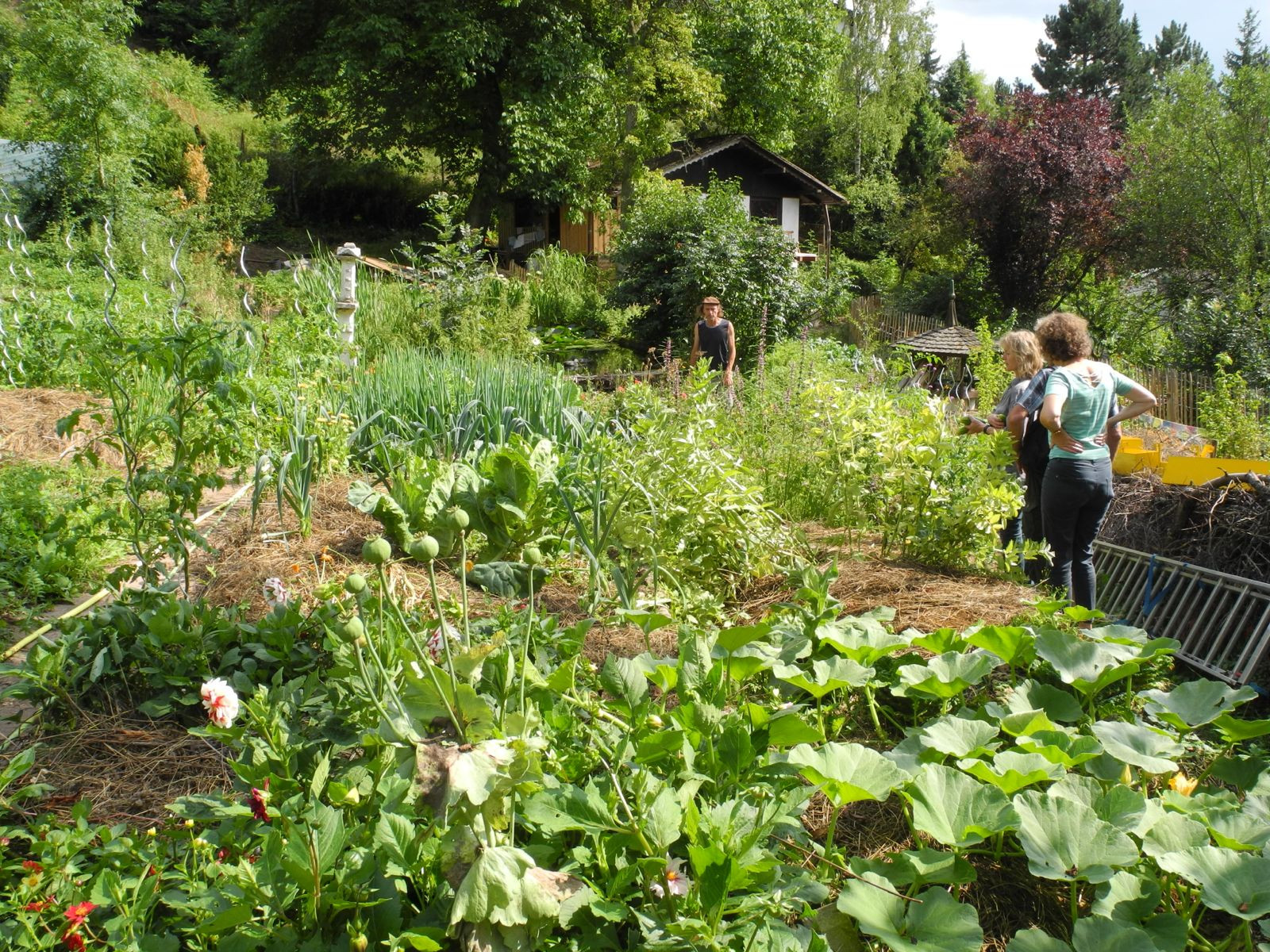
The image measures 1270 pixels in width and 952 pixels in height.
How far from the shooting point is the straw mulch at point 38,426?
5.38m

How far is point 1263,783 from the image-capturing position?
1.66 metres

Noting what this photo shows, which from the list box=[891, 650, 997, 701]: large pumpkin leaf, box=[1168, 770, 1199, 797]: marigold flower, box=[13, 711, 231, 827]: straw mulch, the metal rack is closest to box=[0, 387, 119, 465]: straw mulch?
box=[13, 711, 231, 827]: straw mulch

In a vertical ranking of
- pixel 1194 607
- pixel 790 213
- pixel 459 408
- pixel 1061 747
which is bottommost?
pixel 1194 607

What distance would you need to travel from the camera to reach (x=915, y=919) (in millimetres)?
1381

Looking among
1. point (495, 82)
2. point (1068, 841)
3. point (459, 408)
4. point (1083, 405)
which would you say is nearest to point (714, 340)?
point (459, 408)

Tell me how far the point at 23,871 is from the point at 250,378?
2517mm

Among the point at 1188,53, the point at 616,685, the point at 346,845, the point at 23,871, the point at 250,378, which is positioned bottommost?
the point at 23,871

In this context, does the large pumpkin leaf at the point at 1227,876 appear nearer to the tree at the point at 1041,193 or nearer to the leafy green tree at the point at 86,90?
the leafy green tree at the point at 86,90

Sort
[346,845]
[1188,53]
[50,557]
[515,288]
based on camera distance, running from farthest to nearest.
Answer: [1188,53] → [515,288] → [50,557] → [346,845]

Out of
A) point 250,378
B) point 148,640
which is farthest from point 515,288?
point 148,640

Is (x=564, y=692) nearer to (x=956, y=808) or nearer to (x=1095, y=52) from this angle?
(x=956, y=808)

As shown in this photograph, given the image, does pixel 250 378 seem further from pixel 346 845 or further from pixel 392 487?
pixel 346 845

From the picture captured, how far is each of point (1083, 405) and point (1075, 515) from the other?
499 millimetres

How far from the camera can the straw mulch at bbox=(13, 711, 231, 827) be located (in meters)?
2.03
